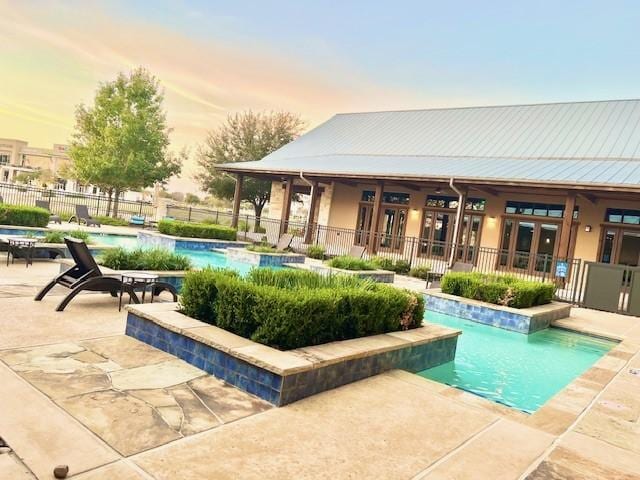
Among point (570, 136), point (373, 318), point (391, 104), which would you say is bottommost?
point (373, 318)

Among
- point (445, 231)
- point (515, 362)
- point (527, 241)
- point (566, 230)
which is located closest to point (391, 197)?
point (445, 231)

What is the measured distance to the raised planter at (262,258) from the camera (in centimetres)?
1388

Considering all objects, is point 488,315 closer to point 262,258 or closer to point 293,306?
point 293,306

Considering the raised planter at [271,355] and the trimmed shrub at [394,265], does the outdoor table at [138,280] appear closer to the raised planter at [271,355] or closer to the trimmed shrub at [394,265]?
the raised planter at [271,355]

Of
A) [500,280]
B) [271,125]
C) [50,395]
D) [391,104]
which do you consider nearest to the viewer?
[50,395]

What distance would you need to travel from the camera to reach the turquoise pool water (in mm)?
5277

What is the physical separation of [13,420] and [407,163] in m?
17.5

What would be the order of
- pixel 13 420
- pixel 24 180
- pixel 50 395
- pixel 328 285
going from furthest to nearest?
pixel 24 180 < pixel 328 285 < pixel 50 395 < pixel 13 420

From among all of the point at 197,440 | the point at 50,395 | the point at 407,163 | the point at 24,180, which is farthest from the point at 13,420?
the point at 24,180

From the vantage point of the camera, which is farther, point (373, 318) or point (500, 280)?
point (500, 280)

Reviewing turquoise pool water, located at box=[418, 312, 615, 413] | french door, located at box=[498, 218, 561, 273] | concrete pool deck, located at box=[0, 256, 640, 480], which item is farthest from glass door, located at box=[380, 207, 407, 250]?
concrete pool deck, located at box=[0, 256, 640, 480]

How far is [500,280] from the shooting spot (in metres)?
9.40

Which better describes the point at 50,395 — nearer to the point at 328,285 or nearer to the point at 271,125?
the point at 328,285

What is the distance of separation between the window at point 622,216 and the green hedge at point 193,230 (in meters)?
13.0
